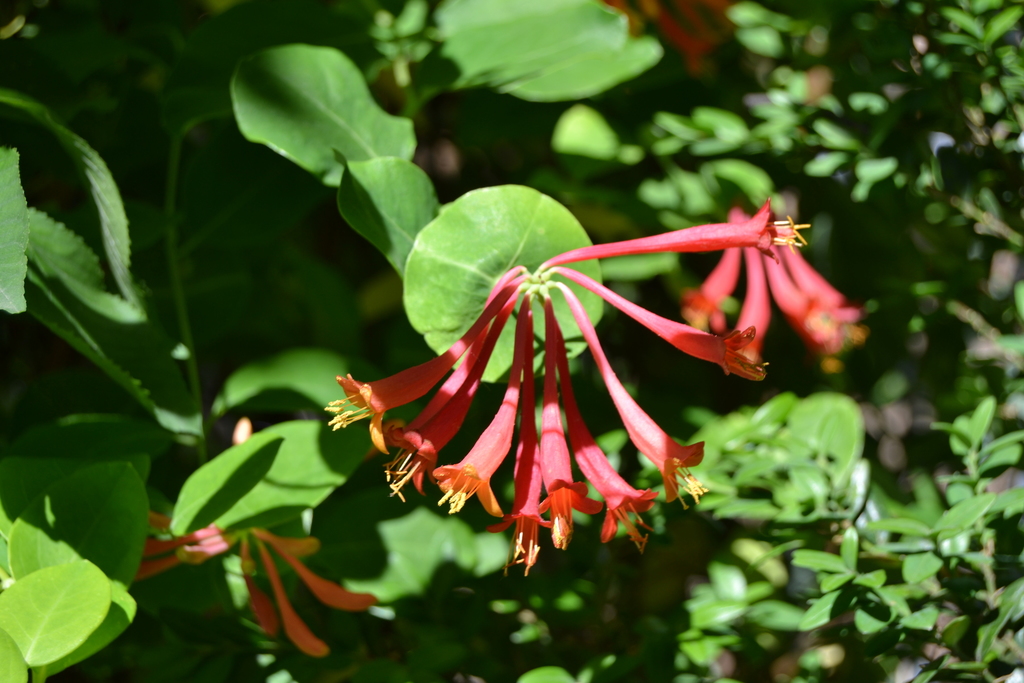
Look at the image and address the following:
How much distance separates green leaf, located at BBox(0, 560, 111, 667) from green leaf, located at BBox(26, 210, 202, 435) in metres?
0.12

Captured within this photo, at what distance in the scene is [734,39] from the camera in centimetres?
85

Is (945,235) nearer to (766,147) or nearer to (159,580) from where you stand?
(766,147)

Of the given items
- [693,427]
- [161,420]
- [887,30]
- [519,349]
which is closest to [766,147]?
[887,30]

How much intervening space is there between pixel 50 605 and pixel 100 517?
55 mm

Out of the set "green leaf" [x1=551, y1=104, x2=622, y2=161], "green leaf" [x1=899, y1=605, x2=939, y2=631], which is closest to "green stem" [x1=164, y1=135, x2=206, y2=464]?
"green leaf" [x1=551, y1=104, x2=622, y2=161]

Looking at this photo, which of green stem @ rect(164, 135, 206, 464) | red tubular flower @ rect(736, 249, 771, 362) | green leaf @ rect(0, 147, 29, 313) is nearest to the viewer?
green leaf @ rect(0, 147, 29, 313)

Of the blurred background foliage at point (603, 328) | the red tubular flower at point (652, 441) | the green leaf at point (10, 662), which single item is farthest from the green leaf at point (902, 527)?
the green leaf at point (10, 662)

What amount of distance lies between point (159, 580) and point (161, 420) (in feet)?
0.41

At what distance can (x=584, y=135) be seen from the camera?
780 millimetres

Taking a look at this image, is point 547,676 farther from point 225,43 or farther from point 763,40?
point 763,40

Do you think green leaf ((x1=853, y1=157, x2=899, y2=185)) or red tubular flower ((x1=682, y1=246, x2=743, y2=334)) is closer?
green leaf ((x1=853, y1=157, x2=899, y2=185))

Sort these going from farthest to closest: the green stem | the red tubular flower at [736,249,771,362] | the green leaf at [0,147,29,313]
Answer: the red tubular flower at [736,249,771,362] → the green stem → the green leaf at [0,147,29,313]

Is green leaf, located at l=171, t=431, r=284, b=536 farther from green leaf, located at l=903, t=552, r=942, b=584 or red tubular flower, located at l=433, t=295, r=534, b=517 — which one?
green leaf, located at l=903, t=552, r=942, b=584

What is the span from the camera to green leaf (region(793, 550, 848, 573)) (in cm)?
47
